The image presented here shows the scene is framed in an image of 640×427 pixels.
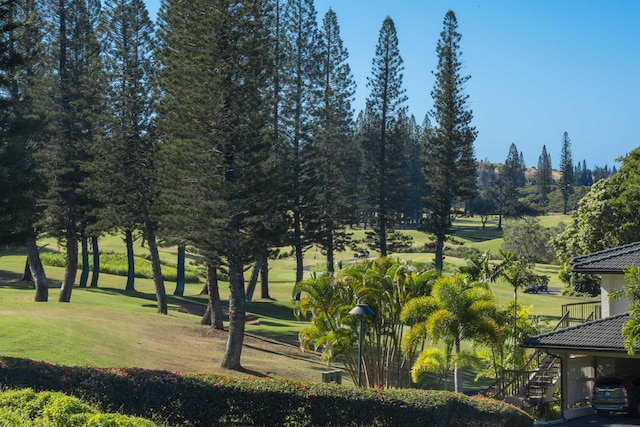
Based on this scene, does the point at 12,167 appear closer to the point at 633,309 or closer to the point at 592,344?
the point at 633,309

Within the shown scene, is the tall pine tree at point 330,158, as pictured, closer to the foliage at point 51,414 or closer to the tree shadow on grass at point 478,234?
the foliage at point 51,414

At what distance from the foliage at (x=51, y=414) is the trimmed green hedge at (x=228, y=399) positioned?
2719 mm

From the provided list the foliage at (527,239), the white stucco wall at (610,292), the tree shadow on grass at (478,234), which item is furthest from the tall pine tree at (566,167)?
the white stucco wall at (610,292)

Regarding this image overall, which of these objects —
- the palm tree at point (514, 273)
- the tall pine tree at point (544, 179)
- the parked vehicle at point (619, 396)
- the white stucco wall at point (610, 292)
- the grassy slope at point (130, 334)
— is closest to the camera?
the parked vehicle at point (619, 396)

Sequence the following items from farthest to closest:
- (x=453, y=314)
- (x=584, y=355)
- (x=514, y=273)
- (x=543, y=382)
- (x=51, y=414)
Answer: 1. (x=514, y=273)
2. (x=543, y=382)
3. (x=584, y=355)
4. (x=453, y=314)
5. (x=51, y=414)

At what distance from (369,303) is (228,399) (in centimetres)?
1047

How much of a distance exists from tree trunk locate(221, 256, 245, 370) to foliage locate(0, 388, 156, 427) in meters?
15.2

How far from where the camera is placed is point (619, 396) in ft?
67.2

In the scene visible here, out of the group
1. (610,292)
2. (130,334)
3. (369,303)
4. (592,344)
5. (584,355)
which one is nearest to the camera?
(592,344)

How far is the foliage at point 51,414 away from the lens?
8.98 metres

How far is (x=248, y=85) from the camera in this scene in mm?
26828

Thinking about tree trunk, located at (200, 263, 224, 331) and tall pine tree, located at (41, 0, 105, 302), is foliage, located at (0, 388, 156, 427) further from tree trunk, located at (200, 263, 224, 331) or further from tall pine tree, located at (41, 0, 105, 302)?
tall pine tree, located at (41, 0, 105, 302)

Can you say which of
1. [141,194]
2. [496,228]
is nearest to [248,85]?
[141,194]

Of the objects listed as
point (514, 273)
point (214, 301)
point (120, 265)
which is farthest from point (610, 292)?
point (120, 265)
